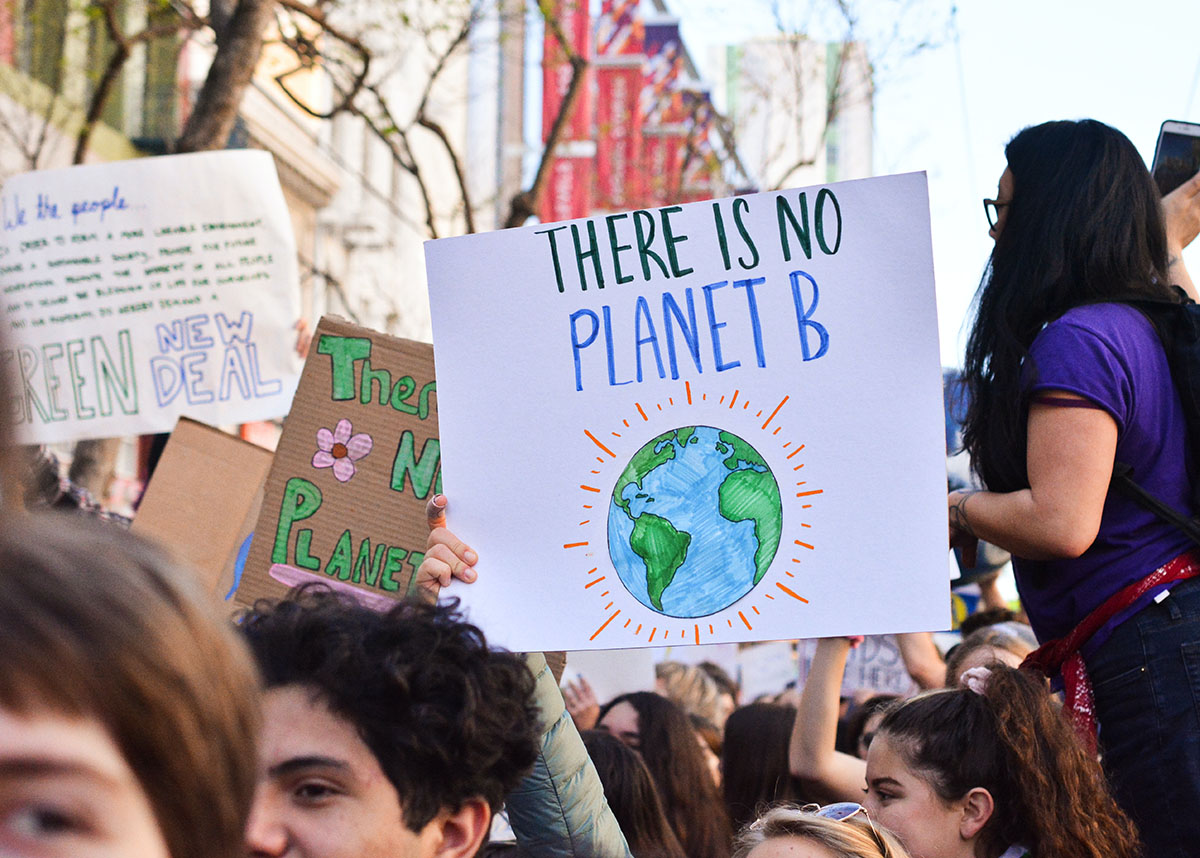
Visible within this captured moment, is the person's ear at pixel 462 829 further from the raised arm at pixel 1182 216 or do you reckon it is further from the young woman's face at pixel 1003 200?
the raised arm at pixel 1182 216

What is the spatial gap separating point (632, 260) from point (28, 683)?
1.70m

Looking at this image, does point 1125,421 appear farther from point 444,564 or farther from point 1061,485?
point 444,564

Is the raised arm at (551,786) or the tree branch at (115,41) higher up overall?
the tree branch at (115,41)

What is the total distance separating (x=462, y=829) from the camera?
1809 millimetres

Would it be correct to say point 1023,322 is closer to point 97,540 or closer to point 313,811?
point 313,811

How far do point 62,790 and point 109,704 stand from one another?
0.05 metres

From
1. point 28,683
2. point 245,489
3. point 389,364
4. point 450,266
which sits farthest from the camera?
point 245,489

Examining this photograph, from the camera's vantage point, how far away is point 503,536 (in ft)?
7.59

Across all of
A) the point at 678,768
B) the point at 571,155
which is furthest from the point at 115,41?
the point at 571,155

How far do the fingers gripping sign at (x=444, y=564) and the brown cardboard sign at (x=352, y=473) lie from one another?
546 mm

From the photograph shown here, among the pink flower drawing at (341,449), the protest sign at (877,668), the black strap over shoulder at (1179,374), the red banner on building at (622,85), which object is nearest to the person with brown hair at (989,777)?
the black strap over shoulder at (1179,374)

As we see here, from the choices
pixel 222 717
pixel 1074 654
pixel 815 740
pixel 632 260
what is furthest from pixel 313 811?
pixel 815 740

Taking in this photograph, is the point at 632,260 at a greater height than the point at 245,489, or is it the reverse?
the point at 632,260

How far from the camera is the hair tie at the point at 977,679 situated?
2695 millimetres
